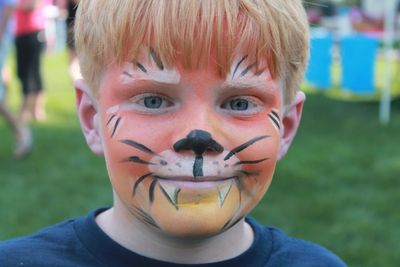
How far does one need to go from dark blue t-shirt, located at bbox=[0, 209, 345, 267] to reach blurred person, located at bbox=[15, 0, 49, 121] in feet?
18.5

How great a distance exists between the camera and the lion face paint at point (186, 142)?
1522mm

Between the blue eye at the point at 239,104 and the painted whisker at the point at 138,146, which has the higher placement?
the blue eye at the point at 239,104

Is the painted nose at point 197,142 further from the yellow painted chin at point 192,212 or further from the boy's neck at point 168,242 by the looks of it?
the boy's neck at point 168,242

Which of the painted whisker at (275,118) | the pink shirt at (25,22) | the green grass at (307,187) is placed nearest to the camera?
the painted whisker at (275,118)

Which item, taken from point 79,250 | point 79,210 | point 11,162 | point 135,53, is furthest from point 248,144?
point 11,162

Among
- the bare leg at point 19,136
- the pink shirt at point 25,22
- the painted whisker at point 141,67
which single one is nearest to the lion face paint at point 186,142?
the painted whisker at point 141,67

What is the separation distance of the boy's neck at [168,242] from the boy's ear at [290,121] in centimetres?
21

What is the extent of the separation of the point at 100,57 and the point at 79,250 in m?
0.45

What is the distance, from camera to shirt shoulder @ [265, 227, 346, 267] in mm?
1828

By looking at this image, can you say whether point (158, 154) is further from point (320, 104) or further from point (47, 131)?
point (320, 104)

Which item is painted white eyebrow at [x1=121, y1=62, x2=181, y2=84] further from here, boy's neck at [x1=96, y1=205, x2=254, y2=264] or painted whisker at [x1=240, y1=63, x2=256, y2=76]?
boy's neck at [x1=96, y1=205, x2=254, y2=264]

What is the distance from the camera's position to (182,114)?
4.99 feet

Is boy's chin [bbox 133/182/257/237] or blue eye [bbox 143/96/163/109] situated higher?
blue eye [bbox 143/96/163/109]

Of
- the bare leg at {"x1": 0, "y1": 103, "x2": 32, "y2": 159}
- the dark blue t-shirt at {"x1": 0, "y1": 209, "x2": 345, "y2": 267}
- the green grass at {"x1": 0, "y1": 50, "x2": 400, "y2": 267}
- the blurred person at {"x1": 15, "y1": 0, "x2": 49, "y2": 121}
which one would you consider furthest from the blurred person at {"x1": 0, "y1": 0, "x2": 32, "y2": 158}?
the dark blue t-shirt at {"x1": 0, "y1": 209, "x2": 345, "y2": 267}
